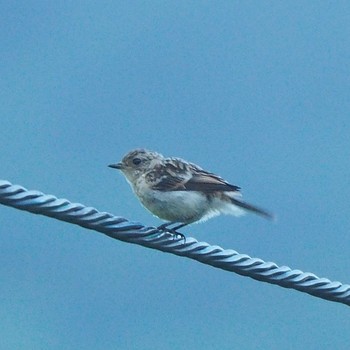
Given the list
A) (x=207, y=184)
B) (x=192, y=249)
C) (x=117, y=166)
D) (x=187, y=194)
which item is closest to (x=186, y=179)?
(x=187, y=194)

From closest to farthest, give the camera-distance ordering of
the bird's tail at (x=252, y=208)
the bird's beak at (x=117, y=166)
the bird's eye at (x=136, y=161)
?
1. the bird's tail at (x=252, y=208)
2. the bird's eye at (x=136, y=161)
3. the bird's beak at (x=117, y=166)

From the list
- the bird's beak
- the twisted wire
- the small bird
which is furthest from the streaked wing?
the twisted wire

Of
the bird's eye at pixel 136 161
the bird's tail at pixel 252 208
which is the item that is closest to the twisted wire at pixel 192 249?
the bird's tail at pixel 252 208

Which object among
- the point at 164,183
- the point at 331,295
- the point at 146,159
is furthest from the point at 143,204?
the point at 331,295

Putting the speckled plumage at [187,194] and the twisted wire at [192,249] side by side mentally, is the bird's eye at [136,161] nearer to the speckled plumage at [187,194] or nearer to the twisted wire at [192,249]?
the speckled plumage at [187,194]

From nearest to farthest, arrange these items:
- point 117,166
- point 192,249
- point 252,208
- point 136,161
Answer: point 192,249 < point 252,208 < point 136,161 < point 117,166

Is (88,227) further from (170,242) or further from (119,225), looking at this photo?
→ (170,242)

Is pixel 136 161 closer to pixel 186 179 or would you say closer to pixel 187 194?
pixel 186 179
